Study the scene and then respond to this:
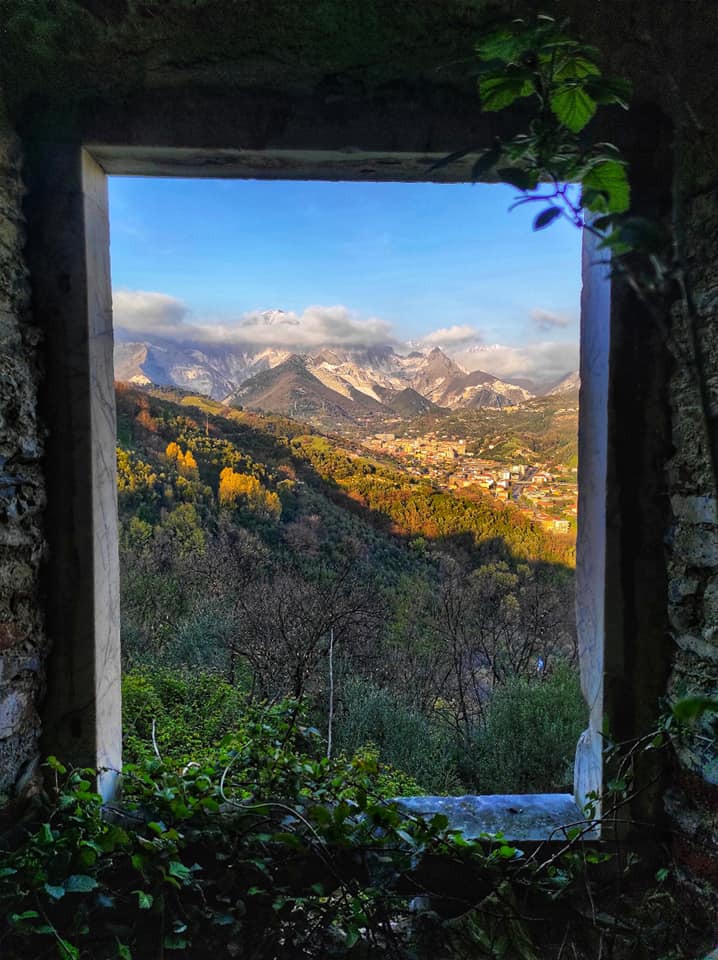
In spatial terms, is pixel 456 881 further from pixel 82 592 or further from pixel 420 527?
pixel 420 527

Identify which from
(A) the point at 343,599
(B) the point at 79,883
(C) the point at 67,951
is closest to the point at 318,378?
(A) the point at 343,599

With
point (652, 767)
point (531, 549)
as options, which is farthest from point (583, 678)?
point (531, 549)

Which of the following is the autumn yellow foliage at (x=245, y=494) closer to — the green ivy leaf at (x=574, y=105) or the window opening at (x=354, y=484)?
the window opening at (x=354, y=484)

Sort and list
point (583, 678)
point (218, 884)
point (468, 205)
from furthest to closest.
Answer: point (468, 205) < point (583, 678) < point (218, 884)

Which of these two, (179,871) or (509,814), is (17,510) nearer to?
(179,871)

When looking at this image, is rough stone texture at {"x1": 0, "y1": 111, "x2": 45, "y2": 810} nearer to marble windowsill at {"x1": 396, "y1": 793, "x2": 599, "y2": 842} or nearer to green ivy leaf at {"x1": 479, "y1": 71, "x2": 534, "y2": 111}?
marble windowsill at {"x1": 396, "y1": 793, "x2": 599, "y2": 842}

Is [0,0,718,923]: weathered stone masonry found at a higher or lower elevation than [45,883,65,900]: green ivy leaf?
higher

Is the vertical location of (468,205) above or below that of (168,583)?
above

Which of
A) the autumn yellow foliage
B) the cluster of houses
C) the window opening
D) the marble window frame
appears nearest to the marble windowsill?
the marble window frame
